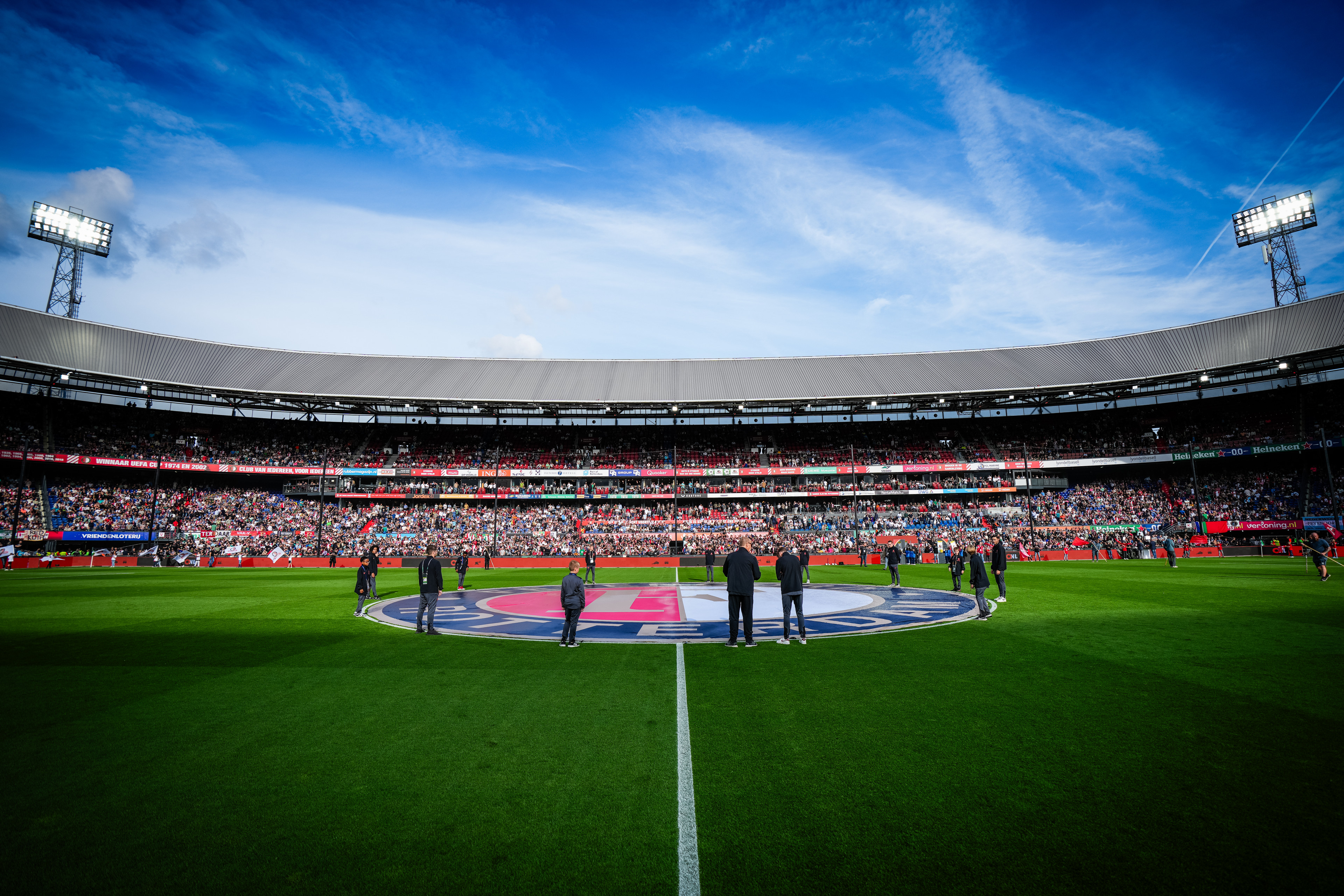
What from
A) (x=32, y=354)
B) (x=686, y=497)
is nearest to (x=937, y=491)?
(x=686, y=497)

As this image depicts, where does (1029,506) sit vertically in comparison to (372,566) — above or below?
above

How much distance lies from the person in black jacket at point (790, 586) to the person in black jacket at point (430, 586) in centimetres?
716

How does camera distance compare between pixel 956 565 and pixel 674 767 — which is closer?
pixel 674 767

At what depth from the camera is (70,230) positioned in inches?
1978

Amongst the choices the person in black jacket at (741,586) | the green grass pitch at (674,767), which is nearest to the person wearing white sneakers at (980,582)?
the green grass pitch at (674,767)

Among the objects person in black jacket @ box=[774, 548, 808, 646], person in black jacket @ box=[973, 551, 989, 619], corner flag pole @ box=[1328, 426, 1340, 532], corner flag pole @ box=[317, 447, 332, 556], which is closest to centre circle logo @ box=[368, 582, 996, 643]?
person in black jacket @ box=[973, 551, 989, 619]

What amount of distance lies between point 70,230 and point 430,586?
62.5 meters

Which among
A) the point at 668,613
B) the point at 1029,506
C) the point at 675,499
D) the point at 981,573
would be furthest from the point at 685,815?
the point at 1029,506

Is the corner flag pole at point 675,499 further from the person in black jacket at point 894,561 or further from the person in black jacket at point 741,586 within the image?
the person in black jacket at point 741,586

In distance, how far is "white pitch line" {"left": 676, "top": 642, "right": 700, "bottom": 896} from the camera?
11.9 ft

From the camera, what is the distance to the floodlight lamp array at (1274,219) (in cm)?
4872

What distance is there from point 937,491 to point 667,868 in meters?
56.7

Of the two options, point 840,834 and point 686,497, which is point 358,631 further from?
point 686,497

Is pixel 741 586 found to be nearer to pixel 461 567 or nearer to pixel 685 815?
pixel 685 815
